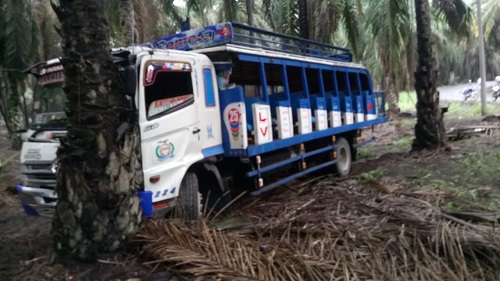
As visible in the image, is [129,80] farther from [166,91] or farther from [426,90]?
[426,90]

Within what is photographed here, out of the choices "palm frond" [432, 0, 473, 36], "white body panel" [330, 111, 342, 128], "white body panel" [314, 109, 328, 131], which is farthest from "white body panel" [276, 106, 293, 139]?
"palm frond" [432, 0, 473, 36]

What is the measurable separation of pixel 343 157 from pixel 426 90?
10.7 ft

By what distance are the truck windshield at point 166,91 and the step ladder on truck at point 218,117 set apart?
0.04ft

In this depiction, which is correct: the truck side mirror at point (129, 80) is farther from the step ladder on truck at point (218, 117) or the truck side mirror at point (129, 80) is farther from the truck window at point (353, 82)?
the truck window at point (353, 82)

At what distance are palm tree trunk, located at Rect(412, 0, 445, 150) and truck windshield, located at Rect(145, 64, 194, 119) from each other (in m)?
7.93

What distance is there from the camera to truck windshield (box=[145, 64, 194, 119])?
18.7 ft

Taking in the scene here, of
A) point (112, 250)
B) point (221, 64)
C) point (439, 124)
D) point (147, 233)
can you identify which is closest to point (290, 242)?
point (147, 233)

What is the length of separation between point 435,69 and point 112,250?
1029cm

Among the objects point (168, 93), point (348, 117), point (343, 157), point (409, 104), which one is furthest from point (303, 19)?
point (409, 104)

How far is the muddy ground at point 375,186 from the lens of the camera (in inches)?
177

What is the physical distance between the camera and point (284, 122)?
791 centimetres

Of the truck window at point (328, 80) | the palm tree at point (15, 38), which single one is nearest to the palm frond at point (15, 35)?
the palm tree at point (15, 38)

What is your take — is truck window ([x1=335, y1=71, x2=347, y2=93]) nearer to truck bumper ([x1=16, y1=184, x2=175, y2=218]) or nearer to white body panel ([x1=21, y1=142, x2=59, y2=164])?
truck bumper ([x1=16, y1=184, x2=175, y2=218])

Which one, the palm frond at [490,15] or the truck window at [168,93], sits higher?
the palm frond at [490,15]
